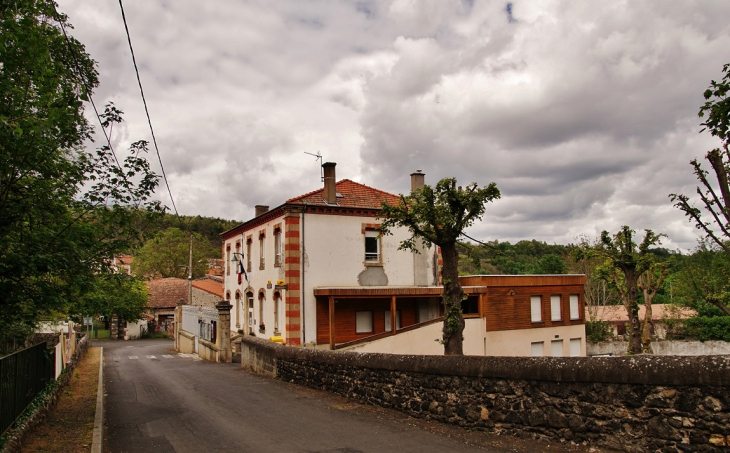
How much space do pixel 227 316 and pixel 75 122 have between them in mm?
16806

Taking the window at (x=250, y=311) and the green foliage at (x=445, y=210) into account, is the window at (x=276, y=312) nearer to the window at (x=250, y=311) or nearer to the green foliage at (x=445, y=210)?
the window at (x=250, y=311)

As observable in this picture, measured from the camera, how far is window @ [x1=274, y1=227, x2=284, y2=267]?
76.5ft

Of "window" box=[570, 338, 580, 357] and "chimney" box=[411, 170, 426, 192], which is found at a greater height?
"chimney" box=[411, 170, 426, 192]

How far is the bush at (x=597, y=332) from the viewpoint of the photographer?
35344 millimetres

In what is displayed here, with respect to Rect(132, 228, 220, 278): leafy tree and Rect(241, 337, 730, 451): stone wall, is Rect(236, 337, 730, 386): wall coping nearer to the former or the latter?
Rect(241, 337, 730, 451): stone wall

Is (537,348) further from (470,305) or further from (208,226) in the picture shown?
(208,226)

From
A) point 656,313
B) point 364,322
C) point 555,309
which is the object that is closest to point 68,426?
point 364,322

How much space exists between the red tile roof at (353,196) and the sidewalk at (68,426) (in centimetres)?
1145

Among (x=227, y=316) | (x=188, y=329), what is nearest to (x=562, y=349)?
(x=227, y=316)

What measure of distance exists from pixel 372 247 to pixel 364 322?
345 centimetres

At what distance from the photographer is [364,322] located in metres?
23.6

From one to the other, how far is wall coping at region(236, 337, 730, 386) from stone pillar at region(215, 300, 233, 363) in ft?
50.9

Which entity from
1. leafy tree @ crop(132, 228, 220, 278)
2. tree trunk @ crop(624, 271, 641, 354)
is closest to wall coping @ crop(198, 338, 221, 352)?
tree trunk @ crop(624, 271, 641, 354)

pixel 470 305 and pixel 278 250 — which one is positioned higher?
pixel 278 250
